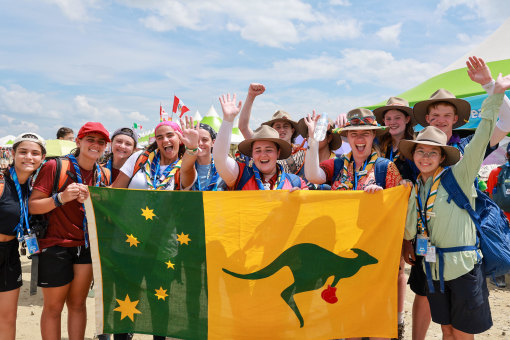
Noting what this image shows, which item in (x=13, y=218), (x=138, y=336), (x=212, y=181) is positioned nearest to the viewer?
(x=13, y=218)

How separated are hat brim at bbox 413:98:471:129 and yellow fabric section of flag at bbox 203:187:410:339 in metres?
1.17

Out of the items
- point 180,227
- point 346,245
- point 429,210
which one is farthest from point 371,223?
point 180,227

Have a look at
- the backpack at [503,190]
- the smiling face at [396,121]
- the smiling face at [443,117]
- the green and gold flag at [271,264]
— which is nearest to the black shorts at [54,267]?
the green and gold flag at [271,264]

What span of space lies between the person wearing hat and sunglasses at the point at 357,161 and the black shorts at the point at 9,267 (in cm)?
263

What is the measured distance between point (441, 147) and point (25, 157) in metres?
3.45

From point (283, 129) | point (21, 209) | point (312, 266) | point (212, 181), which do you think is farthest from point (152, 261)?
point (283, 129)

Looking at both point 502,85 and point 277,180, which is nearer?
point 502,85

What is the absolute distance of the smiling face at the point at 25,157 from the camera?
2.97 m

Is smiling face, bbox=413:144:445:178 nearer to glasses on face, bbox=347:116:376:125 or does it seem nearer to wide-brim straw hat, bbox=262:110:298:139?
glasses on face, bbox=347:116:376:125

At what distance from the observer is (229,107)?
301cm

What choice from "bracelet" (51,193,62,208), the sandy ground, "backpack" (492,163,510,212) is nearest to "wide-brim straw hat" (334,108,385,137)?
"bracelet" (51,193,62,208)

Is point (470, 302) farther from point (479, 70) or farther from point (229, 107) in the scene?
point (229, 107)

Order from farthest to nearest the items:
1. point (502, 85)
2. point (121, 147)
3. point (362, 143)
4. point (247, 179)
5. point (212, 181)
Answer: point (121, 147) → point (212, 181) → point (247, 179) → point (362, 143) → point (502, 85)

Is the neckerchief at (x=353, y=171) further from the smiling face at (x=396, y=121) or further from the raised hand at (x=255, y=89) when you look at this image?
the raised hand at (x=255, y=89)
